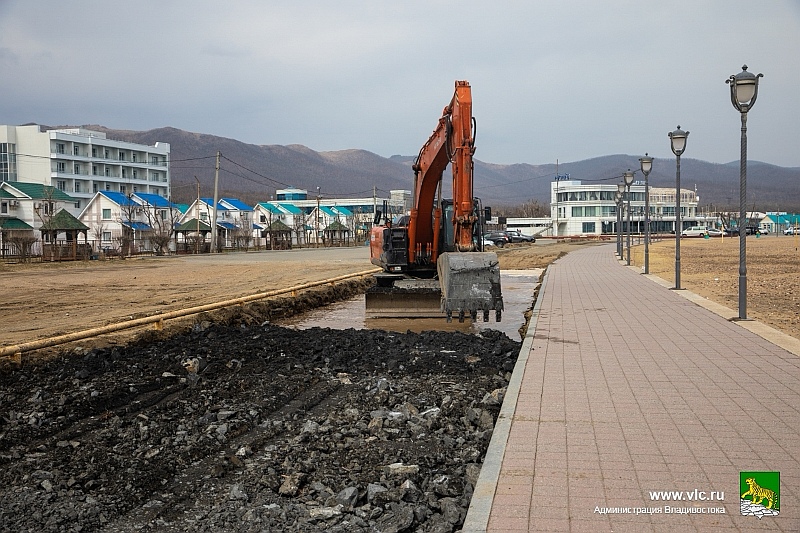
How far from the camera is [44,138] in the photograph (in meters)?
99.1

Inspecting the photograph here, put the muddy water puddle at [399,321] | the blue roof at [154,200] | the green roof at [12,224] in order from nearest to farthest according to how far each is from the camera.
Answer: the muddy water puddle at [399,321] < the green roof at [12,224] < the blue roof at [154,200]

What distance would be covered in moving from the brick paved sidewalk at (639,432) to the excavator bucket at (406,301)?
614 cm

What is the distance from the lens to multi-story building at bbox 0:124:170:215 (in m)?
99.5

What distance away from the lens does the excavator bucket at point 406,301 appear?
59.1 ft

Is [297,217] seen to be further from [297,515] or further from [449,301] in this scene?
[297,515]

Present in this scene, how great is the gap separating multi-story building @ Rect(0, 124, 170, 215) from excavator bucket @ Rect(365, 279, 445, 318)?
84978mm

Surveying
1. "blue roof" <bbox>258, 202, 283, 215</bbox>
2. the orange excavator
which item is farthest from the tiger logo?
"blue roof" <bbox>258, 202, 283, 215</bbox>

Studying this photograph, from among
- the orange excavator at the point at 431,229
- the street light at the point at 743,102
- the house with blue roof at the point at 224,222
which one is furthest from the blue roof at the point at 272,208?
the street light at the point at 743,102

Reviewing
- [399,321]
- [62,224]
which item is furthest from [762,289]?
[62,224]

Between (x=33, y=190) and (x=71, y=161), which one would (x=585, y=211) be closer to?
(x=71, y=161)

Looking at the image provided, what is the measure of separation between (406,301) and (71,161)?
96.3m

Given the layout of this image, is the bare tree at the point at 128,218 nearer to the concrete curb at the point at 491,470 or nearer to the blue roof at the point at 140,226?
the blue roof at the point at 140,226

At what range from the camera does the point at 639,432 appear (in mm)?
6410

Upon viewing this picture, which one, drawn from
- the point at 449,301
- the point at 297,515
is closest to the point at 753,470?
the point at 297,515
